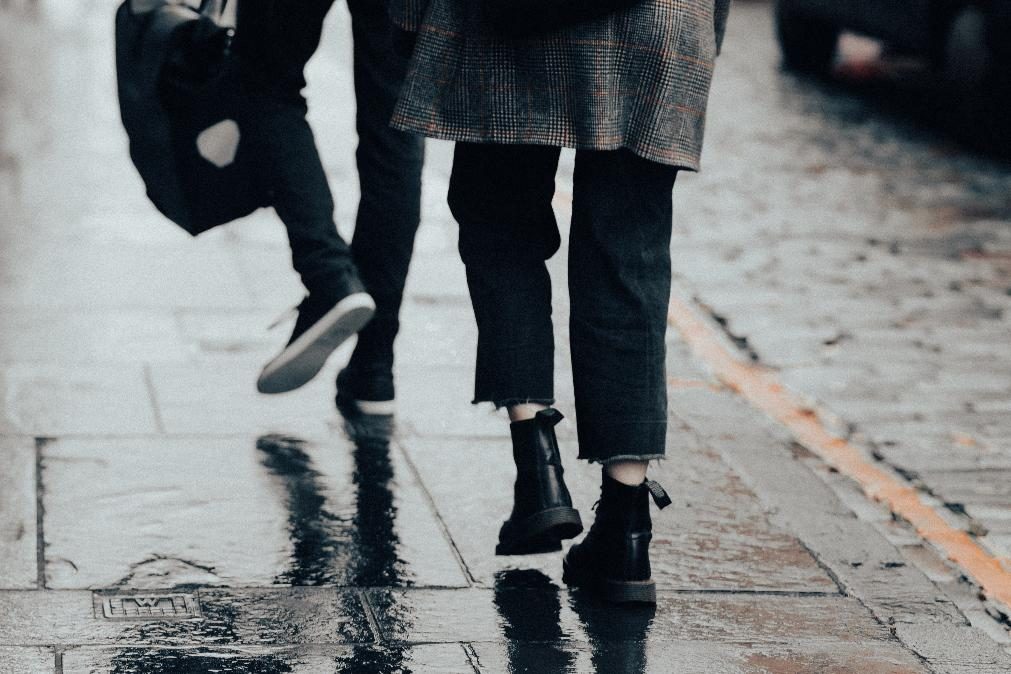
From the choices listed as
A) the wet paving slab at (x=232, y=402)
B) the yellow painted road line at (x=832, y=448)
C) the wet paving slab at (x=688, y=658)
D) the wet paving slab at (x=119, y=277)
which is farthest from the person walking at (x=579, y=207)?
the wet paving slab at (x=119, y=277)

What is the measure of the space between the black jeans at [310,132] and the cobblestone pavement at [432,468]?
44 centimetres

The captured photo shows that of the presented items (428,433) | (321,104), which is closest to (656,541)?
(428,433)

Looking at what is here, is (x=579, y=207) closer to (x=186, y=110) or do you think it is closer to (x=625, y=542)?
(x=625, y=542)

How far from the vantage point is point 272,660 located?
8.57ft

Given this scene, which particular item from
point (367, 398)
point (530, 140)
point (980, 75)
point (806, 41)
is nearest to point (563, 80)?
point (530, 140)

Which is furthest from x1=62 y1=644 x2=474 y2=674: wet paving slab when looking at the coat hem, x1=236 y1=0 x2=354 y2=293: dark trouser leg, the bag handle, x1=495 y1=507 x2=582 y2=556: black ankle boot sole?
the bag handle

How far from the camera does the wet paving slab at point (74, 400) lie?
12.1 feet

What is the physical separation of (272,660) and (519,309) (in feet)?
2.42

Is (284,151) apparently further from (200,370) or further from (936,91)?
(936,91)

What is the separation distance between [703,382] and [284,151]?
1.39 m

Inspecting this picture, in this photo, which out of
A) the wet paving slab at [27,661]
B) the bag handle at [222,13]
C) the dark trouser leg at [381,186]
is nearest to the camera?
the wet paving slab at [27,661]

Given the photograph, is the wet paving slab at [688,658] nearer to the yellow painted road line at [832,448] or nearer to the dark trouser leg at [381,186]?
the yellow painted road line at [832,448]

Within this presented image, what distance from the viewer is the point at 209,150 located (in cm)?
362

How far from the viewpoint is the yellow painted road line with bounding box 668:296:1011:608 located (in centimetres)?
337
